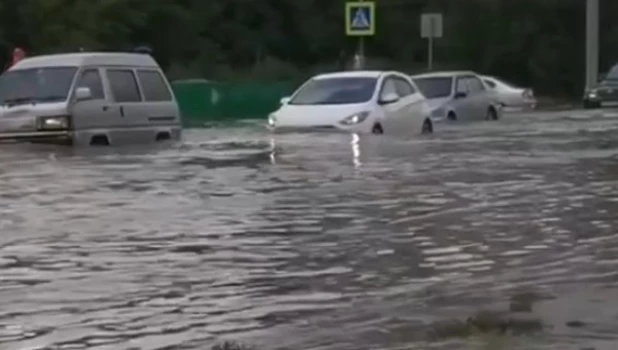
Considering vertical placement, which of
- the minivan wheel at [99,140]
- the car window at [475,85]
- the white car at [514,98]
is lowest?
the white car at [514,98]

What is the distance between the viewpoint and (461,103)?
37.8 meters

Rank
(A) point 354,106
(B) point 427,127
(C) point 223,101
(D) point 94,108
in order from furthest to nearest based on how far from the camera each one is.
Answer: (C) point 223,101 → (B) point 427,127 → (A) point 354,106 → (D) point 94,108

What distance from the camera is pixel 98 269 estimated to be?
1223 centimetres

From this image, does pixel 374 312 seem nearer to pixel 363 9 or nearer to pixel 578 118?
pixel 363 9

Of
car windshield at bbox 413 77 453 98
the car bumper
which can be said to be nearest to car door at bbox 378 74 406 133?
the car bumper

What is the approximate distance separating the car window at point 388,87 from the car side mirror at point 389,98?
38mm

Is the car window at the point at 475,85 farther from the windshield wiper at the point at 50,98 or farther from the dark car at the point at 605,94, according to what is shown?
the windshield wiper at the point at 50,98

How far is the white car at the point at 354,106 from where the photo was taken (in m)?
27.7

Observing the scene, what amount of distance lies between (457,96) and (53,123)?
50.5 ft

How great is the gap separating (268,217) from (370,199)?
1859 millimetres

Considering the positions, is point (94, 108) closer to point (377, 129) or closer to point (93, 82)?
point (93, 82)

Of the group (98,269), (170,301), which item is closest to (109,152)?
(98,269)

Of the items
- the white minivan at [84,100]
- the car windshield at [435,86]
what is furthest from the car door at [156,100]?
the car windshield at [435,86]

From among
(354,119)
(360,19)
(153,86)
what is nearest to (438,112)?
(360,19)
